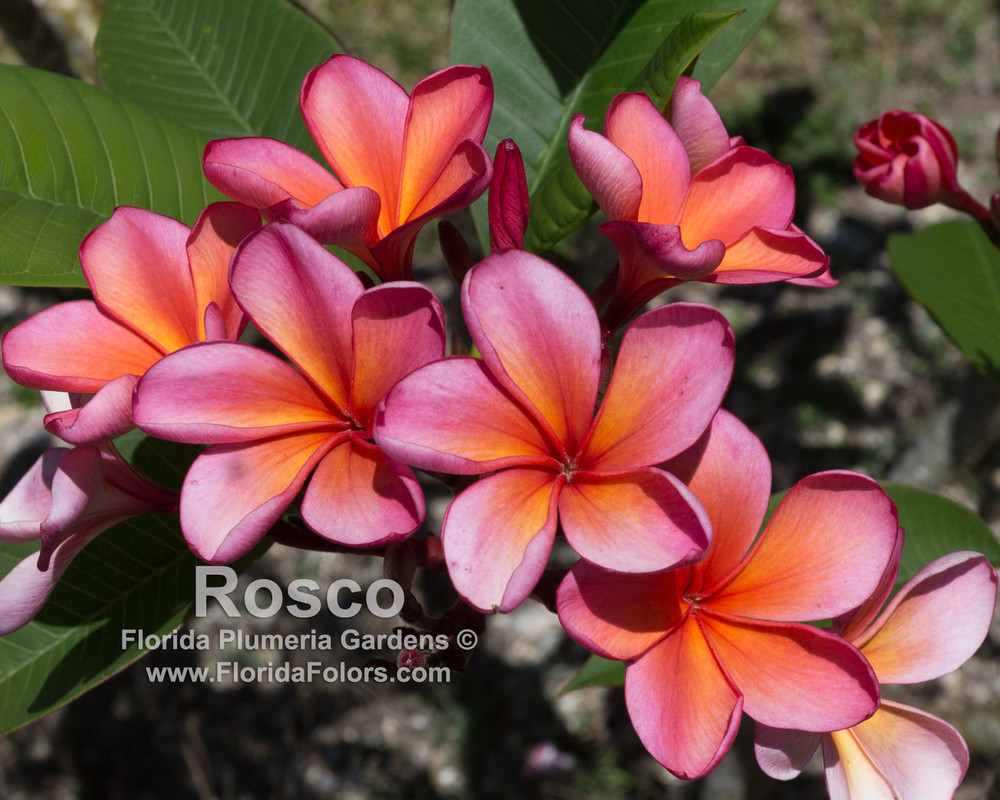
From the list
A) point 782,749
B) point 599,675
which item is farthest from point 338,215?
point 599,675

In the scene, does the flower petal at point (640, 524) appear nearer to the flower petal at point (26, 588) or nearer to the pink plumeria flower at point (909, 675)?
the pink plumeria flower at point (909, 675)

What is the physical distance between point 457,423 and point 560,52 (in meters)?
0.70

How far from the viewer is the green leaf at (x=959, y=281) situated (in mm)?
1390

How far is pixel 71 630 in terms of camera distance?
1.16 meters

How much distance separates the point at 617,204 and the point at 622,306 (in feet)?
0.53

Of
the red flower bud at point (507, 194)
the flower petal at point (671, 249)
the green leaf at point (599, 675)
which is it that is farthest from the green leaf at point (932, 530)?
the red flower bud at point (507, 194)

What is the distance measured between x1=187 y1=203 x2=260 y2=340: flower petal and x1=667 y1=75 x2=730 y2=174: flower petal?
447 mm

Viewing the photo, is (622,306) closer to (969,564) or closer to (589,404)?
(589,404)

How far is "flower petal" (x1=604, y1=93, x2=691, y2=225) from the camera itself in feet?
2.83

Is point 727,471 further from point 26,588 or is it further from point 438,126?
point 26,588

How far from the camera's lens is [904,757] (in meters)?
0.84

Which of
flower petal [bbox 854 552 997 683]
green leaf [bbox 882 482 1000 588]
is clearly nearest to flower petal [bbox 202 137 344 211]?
flower petal [bbox 854 552 997 683]

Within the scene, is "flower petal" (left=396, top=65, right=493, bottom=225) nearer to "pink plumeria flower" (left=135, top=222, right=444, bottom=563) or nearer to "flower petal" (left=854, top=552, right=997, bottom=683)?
"pink plumeria flower" (left=135, top=222, right=444, bottom=563)

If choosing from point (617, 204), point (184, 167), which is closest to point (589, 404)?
point (617, 204)
